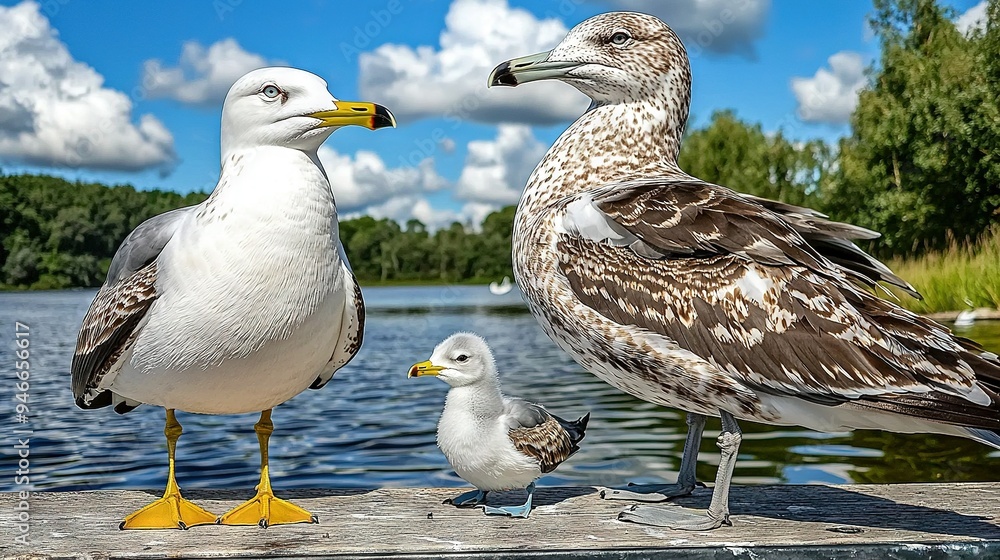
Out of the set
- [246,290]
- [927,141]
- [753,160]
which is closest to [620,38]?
[246,290]

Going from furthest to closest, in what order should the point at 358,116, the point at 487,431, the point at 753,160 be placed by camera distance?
1. the point at 753,160
2. the point at 487,431
3. the point at 358,116

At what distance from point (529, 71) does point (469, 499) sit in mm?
2112

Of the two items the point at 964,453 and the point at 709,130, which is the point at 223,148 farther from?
the point at 709,130

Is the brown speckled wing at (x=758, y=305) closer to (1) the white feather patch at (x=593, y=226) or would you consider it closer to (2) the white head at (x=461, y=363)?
(1) the white feather patch at (x=593, y=226)

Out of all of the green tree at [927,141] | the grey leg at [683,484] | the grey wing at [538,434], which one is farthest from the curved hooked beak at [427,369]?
the green tree at [927,141]

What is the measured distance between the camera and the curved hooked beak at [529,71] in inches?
170

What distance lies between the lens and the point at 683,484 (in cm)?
445

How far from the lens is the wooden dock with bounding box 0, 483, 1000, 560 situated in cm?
335

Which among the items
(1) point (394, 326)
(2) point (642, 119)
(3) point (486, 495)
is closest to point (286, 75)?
(2) point (642, 119)

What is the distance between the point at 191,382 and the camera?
3.66 m

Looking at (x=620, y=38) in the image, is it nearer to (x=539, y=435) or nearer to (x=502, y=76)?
(x=502, y=76)

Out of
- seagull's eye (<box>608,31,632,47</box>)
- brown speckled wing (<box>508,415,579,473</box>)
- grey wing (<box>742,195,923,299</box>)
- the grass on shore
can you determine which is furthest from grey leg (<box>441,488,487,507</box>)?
the grass on shore

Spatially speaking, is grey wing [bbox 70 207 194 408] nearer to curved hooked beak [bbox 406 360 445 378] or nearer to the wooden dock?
the wooden dock

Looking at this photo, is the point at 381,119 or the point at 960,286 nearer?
the point at 381,119
